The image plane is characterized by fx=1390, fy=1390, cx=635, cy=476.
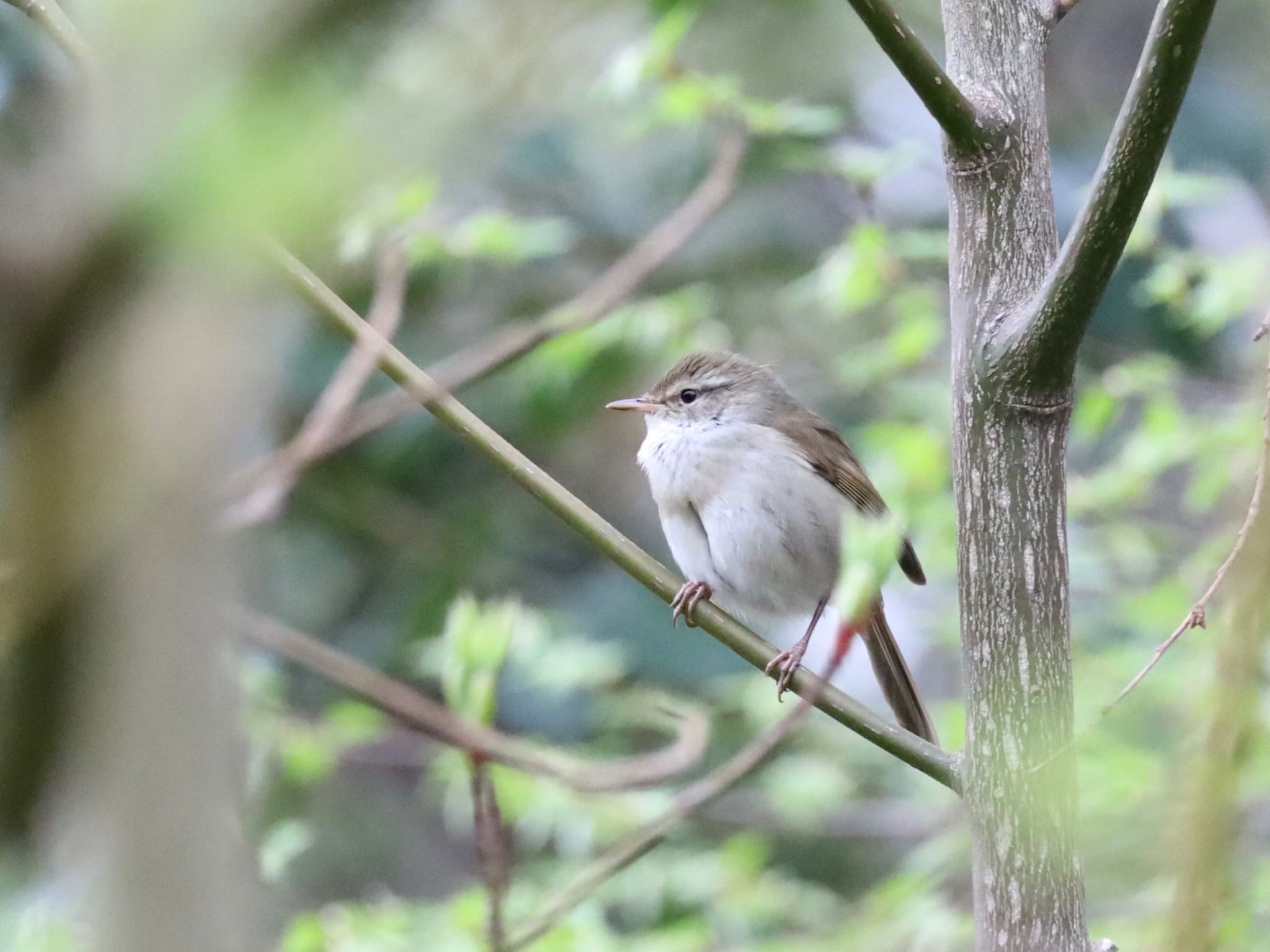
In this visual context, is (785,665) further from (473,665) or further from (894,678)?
(894,678)

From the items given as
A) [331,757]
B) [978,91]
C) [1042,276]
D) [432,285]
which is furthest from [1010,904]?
[432,285]

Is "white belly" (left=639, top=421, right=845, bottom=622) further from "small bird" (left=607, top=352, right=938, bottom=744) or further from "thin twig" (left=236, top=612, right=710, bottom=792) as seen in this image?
"thin twig" (left=236, top=612, right=710, bottom=792)

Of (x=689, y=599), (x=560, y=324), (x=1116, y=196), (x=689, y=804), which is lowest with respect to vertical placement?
(x=689, y=804)

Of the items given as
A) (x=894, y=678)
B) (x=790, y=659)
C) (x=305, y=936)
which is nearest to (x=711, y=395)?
(x=894, y=678)

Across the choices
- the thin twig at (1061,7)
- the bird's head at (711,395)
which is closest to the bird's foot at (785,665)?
the bird's head at (711,395)

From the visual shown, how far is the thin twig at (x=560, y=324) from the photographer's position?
2082 millimetres

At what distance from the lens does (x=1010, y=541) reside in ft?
5.62

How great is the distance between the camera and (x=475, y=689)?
2.00 metres

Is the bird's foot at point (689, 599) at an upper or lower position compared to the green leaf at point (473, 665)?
upper

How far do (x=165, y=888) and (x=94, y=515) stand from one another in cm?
22

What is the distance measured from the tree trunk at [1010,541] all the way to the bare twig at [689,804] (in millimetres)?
233

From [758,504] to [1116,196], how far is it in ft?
6.87

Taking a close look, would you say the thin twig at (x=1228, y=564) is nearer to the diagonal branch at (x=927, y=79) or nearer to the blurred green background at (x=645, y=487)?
the blurred green background at (x=645, y=487)

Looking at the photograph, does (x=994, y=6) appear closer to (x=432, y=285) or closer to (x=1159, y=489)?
(x=432, y=285)
